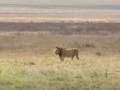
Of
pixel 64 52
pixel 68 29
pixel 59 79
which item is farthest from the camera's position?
pixel 68 29

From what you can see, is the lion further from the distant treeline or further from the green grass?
the distant treeline

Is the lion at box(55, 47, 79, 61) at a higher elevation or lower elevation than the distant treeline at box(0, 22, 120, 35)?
higher

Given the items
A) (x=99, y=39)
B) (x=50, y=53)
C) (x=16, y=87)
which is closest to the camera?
(x=16, y=87)

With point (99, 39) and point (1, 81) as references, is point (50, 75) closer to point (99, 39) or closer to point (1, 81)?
point (1, 81)

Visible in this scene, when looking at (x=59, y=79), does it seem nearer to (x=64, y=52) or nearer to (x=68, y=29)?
(x=64, y=52)

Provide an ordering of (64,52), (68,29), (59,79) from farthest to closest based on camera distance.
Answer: (68,29) → (64,52) → (59,79)

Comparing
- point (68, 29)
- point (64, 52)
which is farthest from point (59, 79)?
point (68, 29)

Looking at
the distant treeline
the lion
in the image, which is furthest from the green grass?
the distant treeline

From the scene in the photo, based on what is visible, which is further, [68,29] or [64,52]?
[68,29]

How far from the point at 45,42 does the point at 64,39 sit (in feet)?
6.08

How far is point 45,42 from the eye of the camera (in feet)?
81.9

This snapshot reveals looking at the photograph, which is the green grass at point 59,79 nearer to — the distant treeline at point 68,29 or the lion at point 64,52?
the lion at point 64,52

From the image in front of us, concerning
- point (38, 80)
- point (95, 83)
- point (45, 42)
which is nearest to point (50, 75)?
point (38, 80)

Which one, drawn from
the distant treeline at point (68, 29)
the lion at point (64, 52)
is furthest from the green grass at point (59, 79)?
the distant treeline at point (68, 29)
